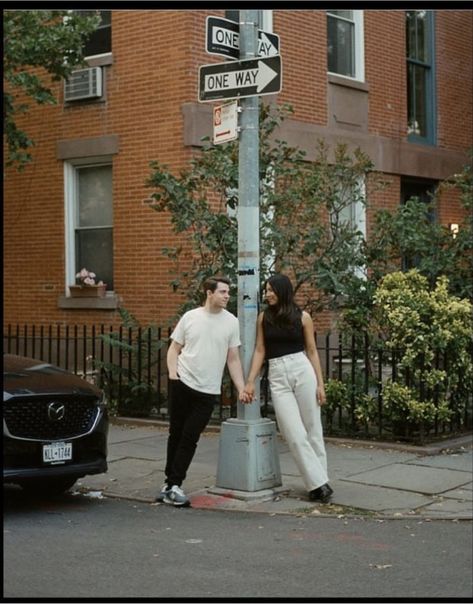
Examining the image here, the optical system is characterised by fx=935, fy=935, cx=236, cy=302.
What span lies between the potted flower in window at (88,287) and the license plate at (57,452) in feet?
22.8

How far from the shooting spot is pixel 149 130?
537 inches

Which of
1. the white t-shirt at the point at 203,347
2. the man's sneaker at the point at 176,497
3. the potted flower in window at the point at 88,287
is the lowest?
the man's sneaker at the point at 176,497

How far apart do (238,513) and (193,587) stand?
2.11 metres

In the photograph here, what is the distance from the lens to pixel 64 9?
41.7ft

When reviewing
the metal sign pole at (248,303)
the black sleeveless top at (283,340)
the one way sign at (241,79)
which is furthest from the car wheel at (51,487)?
the one way sign at (241,79)

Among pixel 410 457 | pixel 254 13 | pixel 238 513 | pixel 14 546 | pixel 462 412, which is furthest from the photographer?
pixel 462 412

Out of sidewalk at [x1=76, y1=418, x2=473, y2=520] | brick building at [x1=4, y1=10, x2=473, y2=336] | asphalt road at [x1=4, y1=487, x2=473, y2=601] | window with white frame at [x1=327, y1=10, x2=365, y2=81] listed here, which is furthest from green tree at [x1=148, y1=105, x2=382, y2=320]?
window with white frame at [x1=327, y1=10, x2=365, y2=81]

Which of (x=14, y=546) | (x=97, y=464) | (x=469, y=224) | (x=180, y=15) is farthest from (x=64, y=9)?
(x=14, y=546)

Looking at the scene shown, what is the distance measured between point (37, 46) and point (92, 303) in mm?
4044

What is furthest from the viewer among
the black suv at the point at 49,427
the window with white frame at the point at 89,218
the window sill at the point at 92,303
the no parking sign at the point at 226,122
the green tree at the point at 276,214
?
the window with white frame at the point at 89,218

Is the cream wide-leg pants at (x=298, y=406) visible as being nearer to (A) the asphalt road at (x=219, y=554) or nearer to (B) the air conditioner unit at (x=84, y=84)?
(A) the asphalt road at (x=219, y=554)

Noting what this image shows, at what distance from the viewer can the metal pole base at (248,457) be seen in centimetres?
796

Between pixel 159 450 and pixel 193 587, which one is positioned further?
pixel 159 450

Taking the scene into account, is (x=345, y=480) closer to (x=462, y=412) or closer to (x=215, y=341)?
(x=215, y=341)
